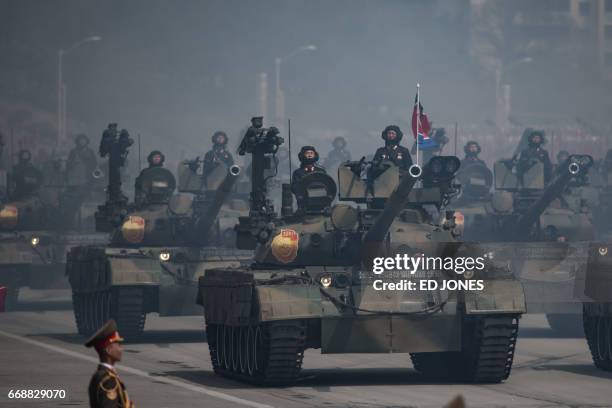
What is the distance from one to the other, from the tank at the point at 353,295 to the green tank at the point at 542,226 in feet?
23.7

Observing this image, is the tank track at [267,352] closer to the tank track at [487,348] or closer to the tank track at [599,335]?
the tank track at [487,348]

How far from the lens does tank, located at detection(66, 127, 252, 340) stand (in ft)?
111

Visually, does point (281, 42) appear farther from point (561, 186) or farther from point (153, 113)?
point (561, 186)

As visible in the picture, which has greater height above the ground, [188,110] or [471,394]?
[188,110]

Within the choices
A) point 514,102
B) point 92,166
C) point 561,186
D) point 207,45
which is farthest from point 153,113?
point 561,186

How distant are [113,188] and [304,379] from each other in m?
12.0

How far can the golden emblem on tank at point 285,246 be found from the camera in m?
27.3

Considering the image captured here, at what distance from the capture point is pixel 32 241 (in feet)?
144

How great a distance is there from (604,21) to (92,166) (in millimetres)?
84954

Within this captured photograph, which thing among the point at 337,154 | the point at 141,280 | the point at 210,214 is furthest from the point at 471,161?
the point at 337,154

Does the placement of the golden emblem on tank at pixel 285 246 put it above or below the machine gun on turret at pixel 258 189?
below

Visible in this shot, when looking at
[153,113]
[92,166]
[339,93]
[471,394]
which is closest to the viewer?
[471,394]

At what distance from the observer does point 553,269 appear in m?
35.4

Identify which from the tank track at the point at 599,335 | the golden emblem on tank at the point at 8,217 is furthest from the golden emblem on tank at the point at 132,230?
the tank track at the point at 599,335
